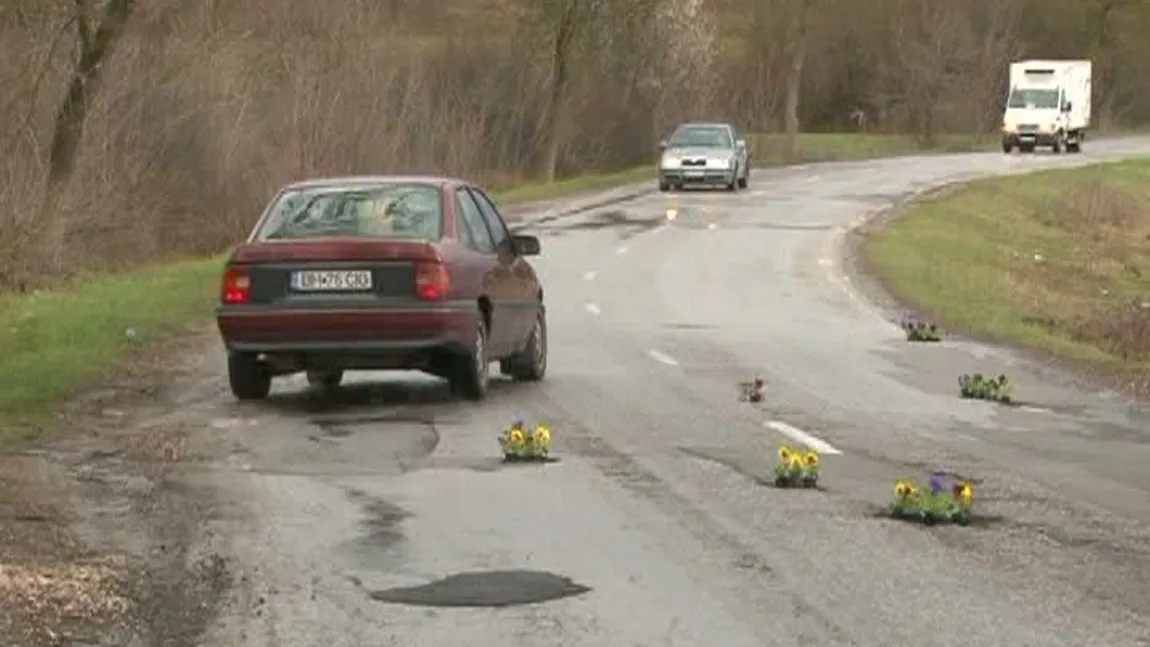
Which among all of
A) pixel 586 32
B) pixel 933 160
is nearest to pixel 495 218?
pixel 586 32

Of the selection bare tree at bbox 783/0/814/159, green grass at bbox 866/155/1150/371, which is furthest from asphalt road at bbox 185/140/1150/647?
bare tree at bbox 783/0/814/159

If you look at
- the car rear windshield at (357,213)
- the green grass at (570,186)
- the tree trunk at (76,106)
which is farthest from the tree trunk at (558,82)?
the car rear windshield at (357,213)

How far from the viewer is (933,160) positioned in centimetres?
6956

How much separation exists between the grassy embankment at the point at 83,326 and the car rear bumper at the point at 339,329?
59.7 inches

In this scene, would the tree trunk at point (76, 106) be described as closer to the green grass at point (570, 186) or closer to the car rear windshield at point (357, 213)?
the car rear windshield at point (357, 213)

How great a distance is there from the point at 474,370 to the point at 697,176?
38.4 metres

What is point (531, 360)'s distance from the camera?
17.5 m

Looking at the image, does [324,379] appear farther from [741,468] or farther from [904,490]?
[904,490]

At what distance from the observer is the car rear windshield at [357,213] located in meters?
15.3

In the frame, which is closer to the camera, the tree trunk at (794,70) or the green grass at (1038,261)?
the green grass at (1038,261)

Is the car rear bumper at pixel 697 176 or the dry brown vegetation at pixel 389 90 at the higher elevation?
the dry brown vegetation at pixel 389 90

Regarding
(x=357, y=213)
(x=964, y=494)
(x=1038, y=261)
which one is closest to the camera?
(x=964, y=494)

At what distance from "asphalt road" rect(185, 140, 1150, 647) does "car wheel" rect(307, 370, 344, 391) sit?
15cm

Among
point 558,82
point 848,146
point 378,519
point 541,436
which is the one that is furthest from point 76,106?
point 848,146
